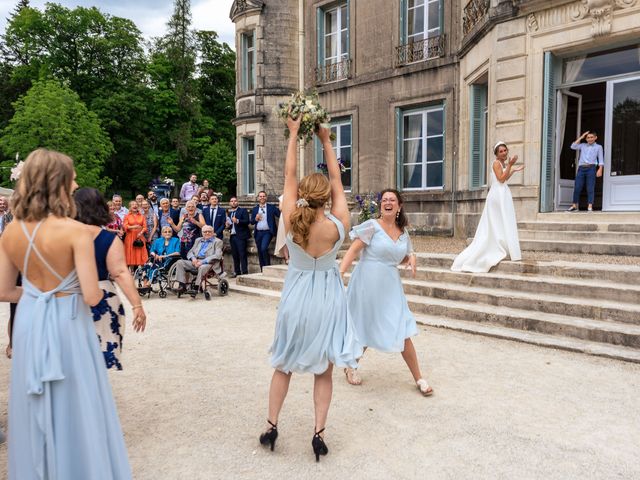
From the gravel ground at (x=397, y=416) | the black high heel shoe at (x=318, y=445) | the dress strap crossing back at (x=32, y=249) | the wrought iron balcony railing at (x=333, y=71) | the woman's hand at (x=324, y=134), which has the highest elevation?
the wrought iron balcony railing at (x=333, y=71)

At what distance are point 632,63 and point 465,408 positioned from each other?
8568 mm

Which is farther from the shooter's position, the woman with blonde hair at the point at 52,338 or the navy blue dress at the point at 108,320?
the navy blue dress at the point at 108,320

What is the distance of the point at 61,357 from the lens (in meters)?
2.42

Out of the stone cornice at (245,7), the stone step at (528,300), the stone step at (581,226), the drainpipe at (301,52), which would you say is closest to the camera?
the stone step at (528,300)

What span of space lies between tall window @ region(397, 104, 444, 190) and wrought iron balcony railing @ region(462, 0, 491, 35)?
208cm

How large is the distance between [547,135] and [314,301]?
8.39m

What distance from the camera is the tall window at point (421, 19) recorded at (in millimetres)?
13773

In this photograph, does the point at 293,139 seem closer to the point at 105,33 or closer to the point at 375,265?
the point at 375,265

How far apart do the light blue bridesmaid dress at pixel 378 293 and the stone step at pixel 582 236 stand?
18.3 ft

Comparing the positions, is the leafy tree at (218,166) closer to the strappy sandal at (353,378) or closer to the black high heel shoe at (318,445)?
the strappy sandal at (353,378)

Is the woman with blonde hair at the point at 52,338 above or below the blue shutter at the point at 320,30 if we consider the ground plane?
below

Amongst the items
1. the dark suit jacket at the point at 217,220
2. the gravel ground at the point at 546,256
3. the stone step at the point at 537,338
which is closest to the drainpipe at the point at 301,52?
the dark suit jacket at the point at 217,220

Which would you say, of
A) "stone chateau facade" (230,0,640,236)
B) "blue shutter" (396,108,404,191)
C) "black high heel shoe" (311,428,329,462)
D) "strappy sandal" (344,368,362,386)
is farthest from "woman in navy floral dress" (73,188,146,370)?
"blue shutter" (396,108,404,191)

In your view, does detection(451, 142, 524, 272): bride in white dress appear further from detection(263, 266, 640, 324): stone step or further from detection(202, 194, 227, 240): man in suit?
detection(202, 194, 227, 240): man in suit
